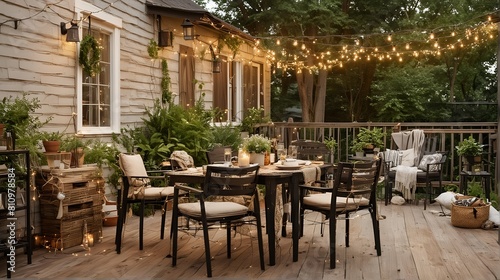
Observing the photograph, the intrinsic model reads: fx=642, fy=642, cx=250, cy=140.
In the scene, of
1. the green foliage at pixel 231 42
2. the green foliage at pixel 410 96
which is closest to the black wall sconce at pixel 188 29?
the green foliage at pixel 231 42

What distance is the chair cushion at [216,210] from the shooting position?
5113 mm

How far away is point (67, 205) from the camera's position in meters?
6.06

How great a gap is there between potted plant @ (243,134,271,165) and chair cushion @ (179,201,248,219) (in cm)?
92

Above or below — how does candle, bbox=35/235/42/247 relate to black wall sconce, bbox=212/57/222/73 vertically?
below

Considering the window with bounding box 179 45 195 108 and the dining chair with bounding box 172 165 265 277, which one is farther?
the window with bounding box 179 45 195 108

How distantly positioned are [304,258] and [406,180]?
3920 mm

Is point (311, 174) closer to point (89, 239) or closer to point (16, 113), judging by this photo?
point (89, 239)

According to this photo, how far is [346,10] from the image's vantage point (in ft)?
58.1

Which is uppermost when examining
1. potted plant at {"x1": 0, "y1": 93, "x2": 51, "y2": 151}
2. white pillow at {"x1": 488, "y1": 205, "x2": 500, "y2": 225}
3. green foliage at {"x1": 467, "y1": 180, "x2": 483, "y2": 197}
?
potted plant at {"x1": 0, "y1": 93, "x2": 51, "y2": 151}

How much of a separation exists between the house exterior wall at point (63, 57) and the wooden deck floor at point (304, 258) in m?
1.59

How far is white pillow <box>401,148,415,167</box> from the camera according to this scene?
967cm

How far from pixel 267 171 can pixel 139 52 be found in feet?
12.8

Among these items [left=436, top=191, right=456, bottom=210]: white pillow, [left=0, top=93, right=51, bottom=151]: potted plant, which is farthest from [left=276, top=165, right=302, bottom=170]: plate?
[left=436, top=191, right=456, bottom=210]: white pillow

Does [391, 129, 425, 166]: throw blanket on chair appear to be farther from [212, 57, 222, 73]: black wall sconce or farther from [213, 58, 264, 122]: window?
[212, 57, 222, 73]: black wall sconce
